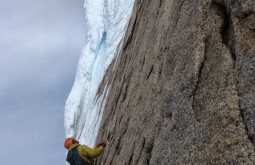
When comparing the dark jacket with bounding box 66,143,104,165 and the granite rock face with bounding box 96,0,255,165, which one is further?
the dark jacket with bounding box 66,143,104,165

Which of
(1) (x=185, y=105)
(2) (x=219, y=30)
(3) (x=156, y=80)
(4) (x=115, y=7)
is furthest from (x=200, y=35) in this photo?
(4) (x=115, y=7)

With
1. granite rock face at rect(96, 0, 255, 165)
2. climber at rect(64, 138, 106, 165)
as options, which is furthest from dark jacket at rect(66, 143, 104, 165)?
granite rock face at rect(96, 0, 255, 165)

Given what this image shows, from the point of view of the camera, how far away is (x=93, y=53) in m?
21.3

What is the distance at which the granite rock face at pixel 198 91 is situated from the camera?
3559 millimetres

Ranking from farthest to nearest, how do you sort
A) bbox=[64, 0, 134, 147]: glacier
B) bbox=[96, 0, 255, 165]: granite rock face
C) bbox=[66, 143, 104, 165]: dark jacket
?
bbox=[64, 0, 134, 147]: glacier, bbox=[66, 143, 104, 165]: dark jacket, bbox=[96, 0, 255, 165]: granite rock face

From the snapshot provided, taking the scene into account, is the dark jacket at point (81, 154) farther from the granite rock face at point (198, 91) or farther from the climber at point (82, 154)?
the granite rock face at point (198, 91)

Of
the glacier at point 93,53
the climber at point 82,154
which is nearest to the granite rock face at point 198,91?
the climber at point 82,154

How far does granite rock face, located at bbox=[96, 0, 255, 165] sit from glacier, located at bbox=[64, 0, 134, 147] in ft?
36.6

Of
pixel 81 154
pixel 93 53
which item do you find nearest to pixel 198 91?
pixel 81 154

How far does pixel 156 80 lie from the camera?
557 centimetres

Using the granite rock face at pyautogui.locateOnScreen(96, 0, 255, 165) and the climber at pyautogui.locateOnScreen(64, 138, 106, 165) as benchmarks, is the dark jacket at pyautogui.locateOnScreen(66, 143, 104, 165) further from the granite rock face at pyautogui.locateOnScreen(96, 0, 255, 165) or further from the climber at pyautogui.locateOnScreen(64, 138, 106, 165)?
the granite rock face at pyautogui.locateOnScreen(96, 0, 255, 165)

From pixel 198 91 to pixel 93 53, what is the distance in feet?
57.1

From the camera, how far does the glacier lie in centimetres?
1744

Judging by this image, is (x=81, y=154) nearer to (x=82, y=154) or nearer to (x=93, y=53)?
(x=82, y=154)
